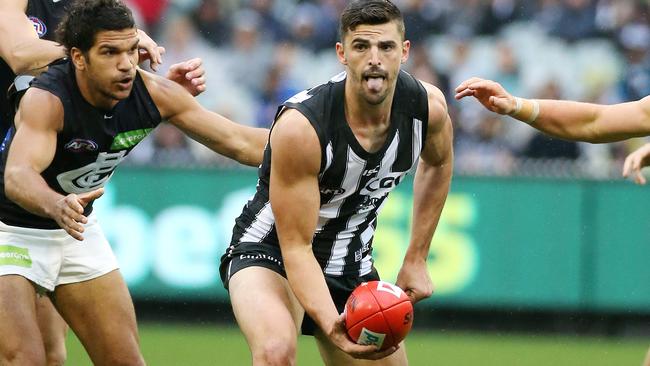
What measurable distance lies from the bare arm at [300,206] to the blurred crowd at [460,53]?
7.01 m

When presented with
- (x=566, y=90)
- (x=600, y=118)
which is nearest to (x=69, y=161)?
(x=600, y=118)

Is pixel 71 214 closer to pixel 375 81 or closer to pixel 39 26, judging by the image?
pixel 375 81

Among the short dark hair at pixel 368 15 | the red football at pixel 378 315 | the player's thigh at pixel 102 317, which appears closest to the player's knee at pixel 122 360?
the player's thigh at pixel 102 317

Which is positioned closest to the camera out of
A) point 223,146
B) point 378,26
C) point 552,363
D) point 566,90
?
point 378,26

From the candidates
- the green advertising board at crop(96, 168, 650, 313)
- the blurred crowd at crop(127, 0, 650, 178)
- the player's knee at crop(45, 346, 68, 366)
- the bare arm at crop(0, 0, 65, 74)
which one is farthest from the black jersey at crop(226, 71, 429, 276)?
the blurred crowd at crop(127, 0, 650, 178)

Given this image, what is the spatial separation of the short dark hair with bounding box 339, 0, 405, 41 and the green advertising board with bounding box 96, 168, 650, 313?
17.4ft

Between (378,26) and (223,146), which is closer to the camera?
(378,26)

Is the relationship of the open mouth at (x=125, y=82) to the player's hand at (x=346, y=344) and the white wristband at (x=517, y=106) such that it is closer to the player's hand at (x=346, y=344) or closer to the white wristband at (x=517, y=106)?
the player's hand at (x=346, y=344)

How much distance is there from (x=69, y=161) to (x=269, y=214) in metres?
1.06

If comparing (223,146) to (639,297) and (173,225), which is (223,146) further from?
(639,297)

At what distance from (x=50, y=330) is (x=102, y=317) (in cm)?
91

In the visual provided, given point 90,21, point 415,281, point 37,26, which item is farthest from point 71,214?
point 415,281

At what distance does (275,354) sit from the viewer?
5.76 m

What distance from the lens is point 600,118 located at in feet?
20.6
